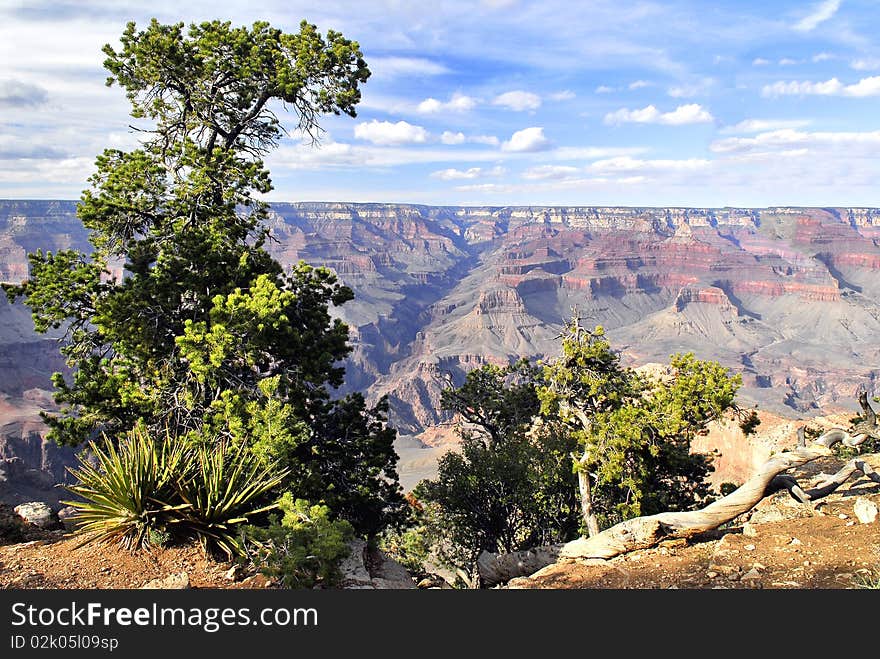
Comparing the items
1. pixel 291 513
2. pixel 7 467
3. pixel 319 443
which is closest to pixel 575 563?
pixel 291 513

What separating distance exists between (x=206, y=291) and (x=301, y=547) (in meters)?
8.28

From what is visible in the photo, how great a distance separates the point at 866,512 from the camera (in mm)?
8844

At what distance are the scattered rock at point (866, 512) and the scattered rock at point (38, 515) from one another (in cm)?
1547

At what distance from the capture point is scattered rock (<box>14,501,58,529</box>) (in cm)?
1104

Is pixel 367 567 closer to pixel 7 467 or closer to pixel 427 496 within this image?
pixel 427 496

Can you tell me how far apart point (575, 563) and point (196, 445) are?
7.59 m

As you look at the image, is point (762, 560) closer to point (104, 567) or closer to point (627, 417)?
point (627, 417)

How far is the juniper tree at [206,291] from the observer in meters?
11.4

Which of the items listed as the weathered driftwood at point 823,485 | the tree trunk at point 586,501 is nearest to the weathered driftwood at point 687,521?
the weathered driftwood at point 823,485

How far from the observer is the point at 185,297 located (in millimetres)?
12977

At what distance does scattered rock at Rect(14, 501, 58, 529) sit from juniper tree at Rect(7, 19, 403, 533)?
149 centimetres

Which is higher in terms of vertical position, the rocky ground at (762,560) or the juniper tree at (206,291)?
the juniper tree at (206,291)

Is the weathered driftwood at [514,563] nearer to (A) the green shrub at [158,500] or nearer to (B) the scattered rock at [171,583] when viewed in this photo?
(A) the green shrub at [158,500]

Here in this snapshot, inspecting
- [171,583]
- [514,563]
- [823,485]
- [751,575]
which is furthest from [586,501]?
[171,583]
